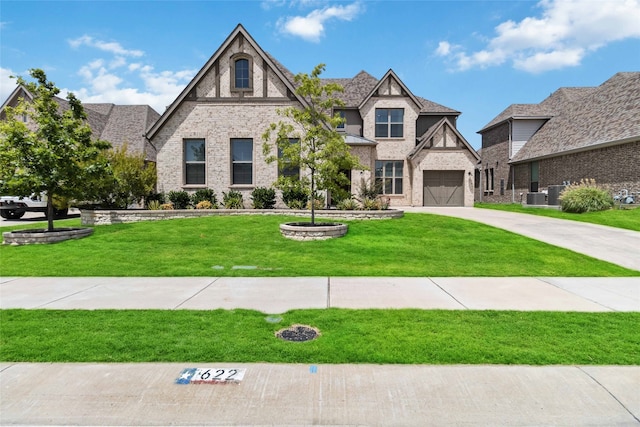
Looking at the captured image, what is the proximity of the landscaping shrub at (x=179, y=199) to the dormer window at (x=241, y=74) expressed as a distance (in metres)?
6.25

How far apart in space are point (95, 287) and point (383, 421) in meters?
6.81

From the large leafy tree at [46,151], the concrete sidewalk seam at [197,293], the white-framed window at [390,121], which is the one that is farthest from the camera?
the white-framed window at [390,121]

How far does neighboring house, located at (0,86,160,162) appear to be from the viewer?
100 feet

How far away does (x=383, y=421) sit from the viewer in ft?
10.4

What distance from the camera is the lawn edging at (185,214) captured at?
1655cm

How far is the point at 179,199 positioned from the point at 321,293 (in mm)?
14314

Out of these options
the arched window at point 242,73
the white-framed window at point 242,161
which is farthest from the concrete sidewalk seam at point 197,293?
the arched window at point 242,73

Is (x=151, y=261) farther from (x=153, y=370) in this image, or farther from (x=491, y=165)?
(x=491, y=165)

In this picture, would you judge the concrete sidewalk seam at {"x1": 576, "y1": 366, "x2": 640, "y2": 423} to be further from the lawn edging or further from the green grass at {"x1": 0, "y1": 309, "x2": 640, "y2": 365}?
the lawn edging

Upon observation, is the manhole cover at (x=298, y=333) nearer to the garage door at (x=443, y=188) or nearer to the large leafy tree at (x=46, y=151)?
the large leafy tree at (x=46, y=151)

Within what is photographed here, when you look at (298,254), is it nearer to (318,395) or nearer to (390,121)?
(318,395)

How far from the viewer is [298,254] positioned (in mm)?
11039

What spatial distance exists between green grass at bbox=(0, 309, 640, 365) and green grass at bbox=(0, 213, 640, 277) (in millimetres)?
3148

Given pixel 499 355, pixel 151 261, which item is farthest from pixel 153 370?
pixel 151 261
